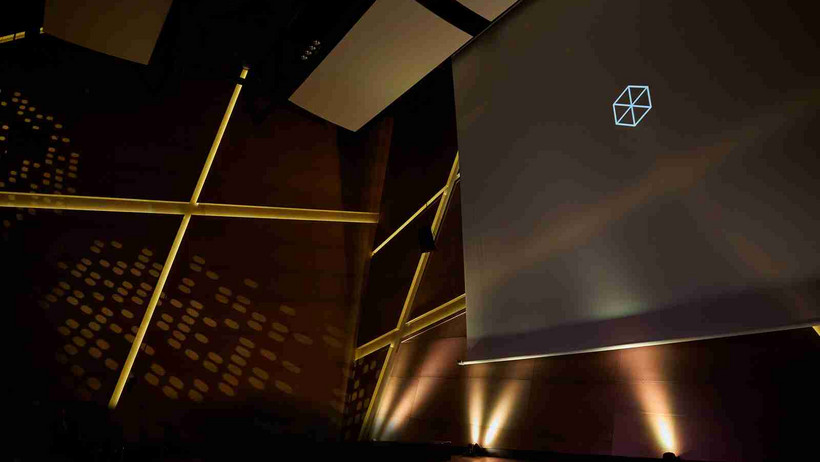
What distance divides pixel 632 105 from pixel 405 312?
2.88 meters

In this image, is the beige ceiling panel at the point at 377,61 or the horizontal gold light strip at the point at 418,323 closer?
the horizontal gold light strip at the point at 418,323

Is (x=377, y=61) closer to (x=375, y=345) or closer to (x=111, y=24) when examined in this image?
(x=111, y=24)

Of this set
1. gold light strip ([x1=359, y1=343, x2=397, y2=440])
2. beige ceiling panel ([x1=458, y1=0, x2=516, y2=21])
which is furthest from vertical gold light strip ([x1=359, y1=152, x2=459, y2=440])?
beige ceiling panel ([x1=458, y1=0, x2=516, y2=21])

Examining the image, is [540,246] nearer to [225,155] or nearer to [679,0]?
[679,0]

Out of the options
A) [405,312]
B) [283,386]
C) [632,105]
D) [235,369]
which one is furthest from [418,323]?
[632,105]

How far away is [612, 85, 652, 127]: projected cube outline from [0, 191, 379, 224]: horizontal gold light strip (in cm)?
369

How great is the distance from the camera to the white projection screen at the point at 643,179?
2.10 meters

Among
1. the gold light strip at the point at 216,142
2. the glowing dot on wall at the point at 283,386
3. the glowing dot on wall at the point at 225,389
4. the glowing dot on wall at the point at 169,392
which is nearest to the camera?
the glowing dot on wall at the point at 169,392

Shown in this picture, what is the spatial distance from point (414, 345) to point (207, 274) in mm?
2207

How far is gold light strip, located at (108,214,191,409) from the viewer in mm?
4457

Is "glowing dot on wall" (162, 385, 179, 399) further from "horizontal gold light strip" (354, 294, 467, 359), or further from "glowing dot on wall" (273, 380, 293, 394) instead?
"horizontal gold light strip" (354, 294, 467, 359)

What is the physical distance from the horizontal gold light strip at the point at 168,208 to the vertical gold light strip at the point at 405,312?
1451mm

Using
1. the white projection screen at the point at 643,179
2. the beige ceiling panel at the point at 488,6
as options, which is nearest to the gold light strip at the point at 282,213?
the white projection screen at the point at 643,179

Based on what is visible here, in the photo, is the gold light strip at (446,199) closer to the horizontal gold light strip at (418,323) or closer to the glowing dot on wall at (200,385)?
the horizontal gold light strip at (418,323)
